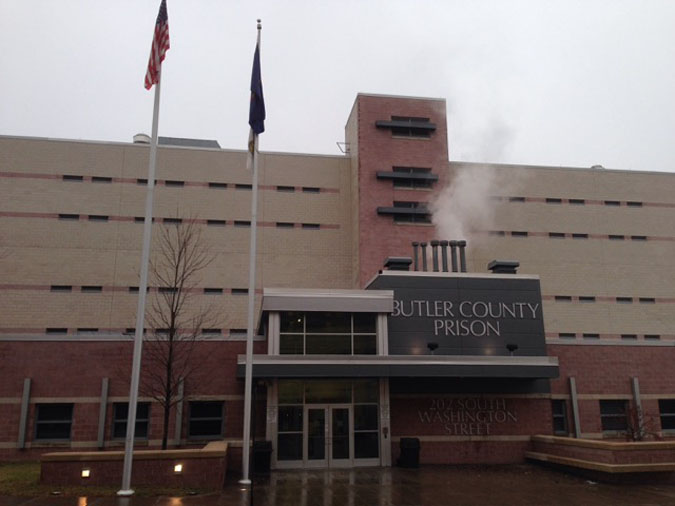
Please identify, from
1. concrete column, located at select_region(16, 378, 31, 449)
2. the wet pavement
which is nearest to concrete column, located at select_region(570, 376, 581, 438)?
the wet pavement

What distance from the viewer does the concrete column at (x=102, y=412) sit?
2187cm

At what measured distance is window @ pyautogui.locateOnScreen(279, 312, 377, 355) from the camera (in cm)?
2166

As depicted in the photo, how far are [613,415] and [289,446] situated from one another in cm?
1406

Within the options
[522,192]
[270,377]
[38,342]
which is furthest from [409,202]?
[38,342]

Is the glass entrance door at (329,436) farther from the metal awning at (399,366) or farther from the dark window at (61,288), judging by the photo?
the dark window at (61,288)

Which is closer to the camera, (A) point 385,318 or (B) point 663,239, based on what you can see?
(A) point 385,318

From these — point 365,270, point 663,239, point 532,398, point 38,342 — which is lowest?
point 532,398

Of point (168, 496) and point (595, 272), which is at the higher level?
point (595, 272)

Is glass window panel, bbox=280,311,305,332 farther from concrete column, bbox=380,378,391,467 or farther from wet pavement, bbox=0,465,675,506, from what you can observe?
wet pavement, bbox=0,465,675,506

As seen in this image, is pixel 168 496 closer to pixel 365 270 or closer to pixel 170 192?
pixel 365 270

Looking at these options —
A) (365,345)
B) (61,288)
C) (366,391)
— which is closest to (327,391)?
(366,391)

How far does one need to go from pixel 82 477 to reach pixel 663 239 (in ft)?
125

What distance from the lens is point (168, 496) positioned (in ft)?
49.0

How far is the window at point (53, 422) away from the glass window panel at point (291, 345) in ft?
28.5
